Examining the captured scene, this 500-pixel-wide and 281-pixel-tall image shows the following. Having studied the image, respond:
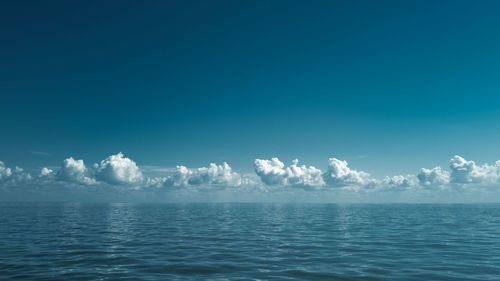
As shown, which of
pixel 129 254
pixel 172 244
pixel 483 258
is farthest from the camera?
pixel 172 244

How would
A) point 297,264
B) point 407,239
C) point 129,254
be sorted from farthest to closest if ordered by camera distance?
1. point 407,239
2. point 129,254
3. point 297,264

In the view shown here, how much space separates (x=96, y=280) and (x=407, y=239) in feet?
101

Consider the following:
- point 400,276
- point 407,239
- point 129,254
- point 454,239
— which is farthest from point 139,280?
point 454,239

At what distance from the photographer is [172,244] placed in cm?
3064

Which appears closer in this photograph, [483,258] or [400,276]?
[400,276]

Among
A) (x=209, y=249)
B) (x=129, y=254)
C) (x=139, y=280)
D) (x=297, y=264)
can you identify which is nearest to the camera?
(x=139, y=280)

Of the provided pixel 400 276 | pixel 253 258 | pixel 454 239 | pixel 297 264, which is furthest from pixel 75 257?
pixel 454 239

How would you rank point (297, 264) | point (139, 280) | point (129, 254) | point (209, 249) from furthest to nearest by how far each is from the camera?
point (209, 249) < point (129, 254) < point (297, 264) < point (139, 280)

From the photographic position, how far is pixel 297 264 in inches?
866

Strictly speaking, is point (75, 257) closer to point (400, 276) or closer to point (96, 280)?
point (96, 280)

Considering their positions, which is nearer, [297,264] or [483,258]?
[297,264]

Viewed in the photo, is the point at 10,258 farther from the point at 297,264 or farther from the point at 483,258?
the point at 483,258

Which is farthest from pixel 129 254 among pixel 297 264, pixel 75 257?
pixel 297 264

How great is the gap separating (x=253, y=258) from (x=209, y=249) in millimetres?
5603
